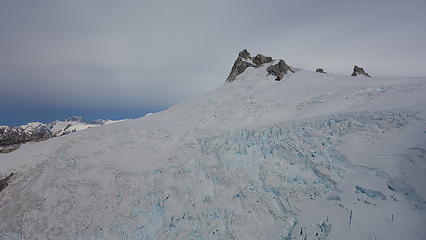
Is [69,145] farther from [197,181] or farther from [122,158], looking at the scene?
[197,181]

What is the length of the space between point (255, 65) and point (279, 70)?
6394 millimetres

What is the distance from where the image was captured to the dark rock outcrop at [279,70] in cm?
3129

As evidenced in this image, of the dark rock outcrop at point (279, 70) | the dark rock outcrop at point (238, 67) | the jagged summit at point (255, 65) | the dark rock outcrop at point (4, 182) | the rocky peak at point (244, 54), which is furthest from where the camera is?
the rocky peak at point (244, 54)

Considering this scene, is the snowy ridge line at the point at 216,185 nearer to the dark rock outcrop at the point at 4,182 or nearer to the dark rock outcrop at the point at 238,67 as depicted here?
the dark rock outcrop at the point at 4,182

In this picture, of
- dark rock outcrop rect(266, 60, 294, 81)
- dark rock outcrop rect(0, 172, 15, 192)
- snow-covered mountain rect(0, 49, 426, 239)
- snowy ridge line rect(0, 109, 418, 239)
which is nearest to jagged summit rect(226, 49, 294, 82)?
dark rock outcrop rect(266, 60, 294, 81)

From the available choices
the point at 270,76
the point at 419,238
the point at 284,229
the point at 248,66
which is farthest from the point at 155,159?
the point at 248,66

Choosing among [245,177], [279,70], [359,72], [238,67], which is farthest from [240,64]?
[245,177]

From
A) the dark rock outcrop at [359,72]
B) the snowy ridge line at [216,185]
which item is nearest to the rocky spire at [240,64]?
the dark rock outcrop at [359,72]

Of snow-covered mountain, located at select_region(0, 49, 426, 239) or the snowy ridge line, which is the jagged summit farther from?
the snowy ridge line

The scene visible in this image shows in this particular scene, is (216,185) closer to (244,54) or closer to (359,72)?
(244,54)

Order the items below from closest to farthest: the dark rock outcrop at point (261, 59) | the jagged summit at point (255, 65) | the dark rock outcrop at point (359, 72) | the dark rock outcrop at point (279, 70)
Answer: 1. the dark rock outcrop at point (279, 70)
2. the jagged summit at point (255, 65)
3. the dark rock outcrop at point (359, 72)
4. the dark rock outcrop at point (261, 59)

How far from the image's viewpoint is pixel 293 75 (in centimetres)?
3048

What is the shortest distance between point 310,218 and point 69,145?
60.5 ft

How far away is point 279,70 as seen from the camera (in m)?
32.2
